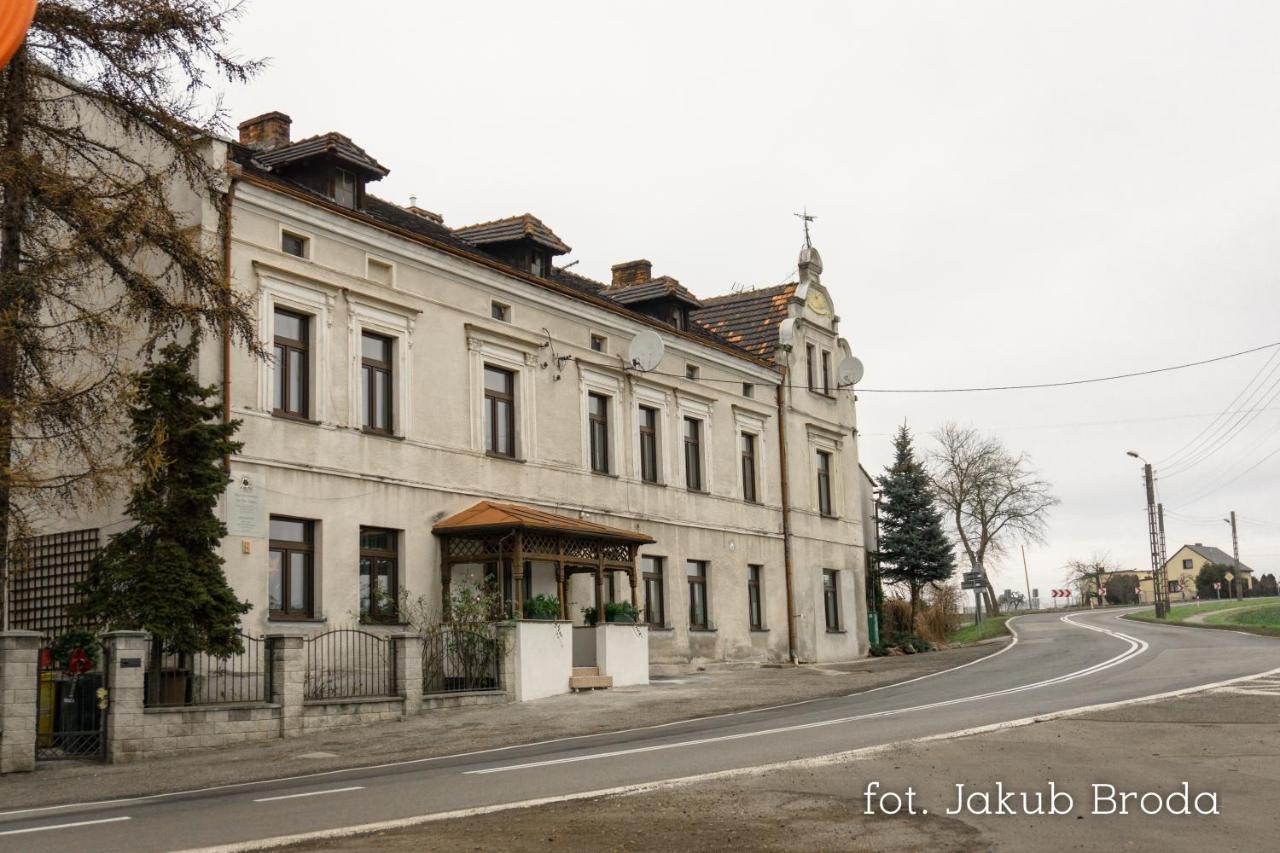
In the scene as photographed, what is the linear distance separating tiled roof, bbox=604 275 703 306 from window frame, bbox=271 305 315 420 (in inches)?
468

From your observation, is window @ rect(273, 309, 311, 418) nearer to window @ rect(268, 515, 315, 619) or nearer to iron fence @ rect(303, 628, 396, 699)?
window @ rect(268, 515, 315, 619)

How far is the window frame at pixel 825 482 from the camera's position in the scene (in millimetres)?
39125

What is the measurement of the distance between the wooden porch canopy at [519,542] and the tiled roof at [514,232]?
19.3ft

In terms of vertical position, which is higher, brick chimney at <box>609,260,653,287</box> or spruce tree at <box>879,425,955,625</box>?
brick chimney at <box>609,260,653,287</box>

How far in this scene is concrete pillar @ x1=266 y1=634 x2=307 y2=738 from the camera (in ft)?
60.6

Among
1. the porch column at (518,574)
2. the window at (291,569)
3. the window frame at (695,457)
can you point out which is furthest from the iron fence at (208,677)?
the window frame at (695,457)

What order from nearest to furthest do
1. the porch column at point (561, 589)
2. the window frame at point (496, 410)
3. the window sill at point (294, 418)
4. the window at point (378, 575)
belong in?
the window sill at point (294, 418), the window at point (378, 575), the porch column at point (561, 589), the window frame at point (496, 410)

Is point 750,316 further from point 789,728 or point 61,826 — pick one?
point 61,826

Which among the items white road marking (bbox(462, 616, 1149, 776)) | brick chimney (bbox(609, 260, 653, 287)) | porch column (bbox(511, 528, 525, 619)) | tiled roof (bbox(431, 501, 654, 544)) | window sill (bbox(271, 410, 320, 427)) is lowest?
white road marking (bbox(462, 616, 1149, 776))

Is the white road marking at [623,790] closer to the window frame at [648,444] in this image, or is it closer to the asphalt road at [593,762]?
the asphalt road at [593,762]

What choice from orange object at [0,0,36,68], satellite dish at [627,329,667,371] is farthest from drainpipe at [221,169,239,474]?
orange object at [0,0,36,68]

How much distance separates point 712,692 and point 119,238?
1261 centimetres

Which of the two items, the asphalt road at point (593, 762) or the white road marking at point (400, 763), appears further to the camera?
the white road marking at point (400, 763)

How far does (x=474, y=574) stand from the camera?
25.3 meters
